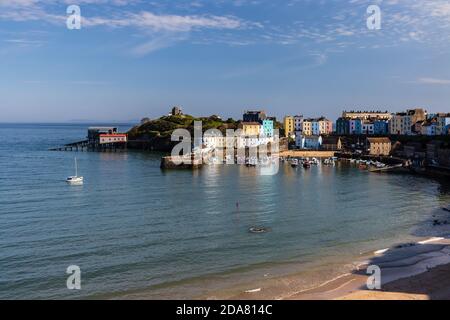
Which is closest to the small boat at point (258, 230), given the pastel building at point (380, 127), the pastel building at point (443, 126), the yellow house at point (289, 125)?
the pastel building at point (443, 126)

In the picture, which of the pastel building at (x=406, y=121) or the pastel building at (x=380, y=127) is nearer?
the pastel building at (x=406, y=121)

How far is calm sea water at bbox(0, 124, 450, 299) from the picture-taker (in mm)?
18703

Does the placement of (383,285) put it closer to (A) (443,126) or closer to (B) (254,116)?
(A) (443,126)

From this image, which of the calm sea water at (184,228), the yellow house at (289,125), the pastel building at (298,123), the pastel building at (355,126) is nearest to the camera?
the calm sea water at (184,228)

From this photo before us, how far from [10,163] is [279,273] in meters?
56.0

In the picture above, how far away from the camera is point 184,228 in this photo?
26391 mm

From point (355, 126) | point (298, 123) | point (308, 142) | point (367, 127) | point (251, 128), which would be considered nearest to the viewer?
point (308, 142)

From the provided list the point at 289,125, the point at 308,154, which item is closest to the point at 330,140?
the point at 308,154

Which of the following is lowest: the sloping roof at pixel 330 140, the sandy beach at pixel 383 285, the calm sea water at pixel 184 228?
the sandy beach at pixel 383 285

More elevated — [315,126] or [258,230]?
[315,126]

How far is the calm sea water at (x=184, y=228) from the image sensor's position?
61.4 ft

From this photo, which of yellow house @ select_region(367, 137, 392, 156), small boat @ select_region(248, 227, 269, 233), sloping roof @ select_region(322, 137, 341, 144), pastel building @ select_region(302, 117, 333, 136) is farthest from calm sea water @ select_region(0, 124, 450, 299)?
pastel building @ select_region(302, 117, 333, 136)

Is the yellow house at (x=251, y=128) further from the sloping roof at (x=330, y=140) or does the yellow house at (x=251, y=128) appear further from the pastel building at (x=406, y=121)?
the pastel building at (x=406, y=121)
